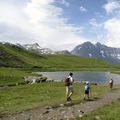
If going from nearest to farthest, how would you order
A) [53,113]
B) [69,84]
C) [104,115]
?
[104,115]
[53,113]
[69,84]

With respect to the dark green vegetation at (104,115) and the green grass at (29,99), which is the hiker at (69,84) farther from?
the dark green vegetation at (104,115)

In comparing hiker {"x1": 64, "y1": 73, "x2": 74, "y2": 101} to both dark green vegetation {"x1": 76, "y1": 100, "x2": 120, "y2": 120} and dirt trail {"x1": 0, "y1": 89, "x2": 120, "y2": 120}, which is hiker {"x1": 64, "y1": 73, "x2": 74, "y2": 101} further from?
dark green vegetation {"x1": 76, "y1": 100, "x2": 120, "y2": 120}

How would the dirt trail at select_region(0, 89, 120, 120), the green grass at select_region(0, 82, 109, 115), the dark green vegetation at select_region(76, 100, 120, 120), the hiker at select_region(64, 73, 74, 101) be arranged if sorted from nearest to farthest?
1. the dark green vegetation at select_region(76, 100, 120, 120)
2. the dirt trail at select_region(0, 89, 120, 120)
3. the green grass at select_region(0, 82, 109, 115)
4. the hiker at select_region(64, 73, 74, 101)

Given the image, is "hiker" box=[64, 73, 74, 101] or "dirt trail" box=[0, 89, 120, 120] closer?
"dirt trail" box=[0, 89, 120, 120]

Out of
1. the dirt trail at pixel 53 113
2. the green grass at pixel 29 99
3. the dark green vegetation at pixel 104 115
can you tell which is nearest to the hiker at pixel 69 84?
the green grass at pixel 29 99

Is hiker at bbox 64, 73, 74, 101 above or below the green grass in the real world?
above

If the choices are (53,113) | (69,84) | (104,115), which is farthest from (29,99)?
(104,115)

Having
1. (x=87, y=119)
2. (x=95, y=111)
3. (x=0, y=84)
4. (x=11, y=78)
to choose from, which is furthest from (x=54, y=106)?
(x=11, y=78)

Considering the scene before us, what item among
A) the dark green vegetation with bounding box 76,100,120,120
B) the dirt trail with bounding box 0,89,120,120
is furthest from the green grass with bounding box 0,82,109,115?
the dark green vegetation with bounding box 76,100,120,120

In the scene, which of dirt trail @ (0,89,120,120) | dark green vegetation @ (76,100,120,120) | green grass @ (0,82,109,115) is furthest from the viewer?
green grass @ (0,82,109,115)

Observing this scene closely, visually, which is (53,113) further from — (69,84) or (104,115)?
(69,84)

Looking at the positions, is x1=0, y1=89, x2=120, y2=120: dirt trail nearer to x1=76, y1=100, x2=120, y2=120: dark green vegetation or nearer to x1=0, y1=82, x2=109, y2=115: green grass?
x1=76, y1=100, x2=120, y2=120: dark green vegetation

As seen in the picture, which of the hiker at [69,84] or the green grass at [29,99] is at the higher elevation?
the hiker at [69,84]

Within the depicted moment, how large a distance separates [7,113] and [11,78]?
62.8 m
